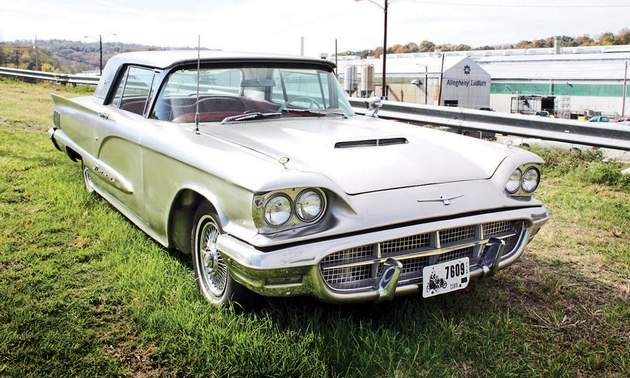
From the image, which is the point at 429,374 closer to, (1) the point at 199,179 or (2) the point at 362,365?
(2) the point at 362,365

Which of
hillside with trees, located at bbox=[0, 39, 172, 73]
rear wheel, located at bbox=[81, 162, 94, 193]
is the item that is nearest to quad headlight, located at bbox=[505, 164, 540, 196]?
rear wheel, located at bbox=[81, 162, 94, 193]

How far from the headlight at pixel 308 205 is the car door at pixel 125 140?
60.3 inches

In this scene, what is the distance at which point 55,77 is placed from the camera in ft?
66.9

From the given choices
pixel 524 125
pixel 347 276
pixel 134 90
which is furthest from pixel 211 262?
pixel 524 125

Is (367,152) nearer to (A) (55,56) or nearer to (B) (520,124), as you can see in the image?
(B) (520,124)

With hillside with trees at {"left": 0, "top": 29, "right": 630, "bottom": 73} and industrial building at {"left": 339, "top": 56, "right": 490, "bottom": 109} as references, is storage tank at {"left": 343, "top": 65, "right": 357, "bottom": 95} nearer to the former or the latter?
hillside with trees at {"left": 0, "top": 29, "right": 630, "bottom": 73}

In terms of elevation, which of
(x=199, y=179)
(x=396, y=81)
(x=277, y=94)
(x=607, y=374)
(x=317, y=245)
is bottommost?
(x=607, y=374)

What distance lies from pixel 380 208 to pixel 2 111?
1076 cm

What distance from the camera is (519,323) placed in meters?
2.86

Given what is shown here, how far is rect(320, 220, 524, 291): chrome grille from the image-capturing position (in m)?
2.56

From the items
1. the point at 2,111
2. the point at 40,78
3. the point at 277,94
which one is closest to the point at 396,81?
the point at 40,78

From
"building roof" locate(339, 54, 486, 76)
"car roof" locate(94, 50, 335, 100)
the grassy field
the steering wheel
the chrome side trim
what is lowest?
the grassy field

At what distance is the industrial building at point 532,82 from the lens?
4047cm

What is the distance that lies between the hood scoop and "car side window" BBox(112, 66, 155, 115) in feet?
5.09
